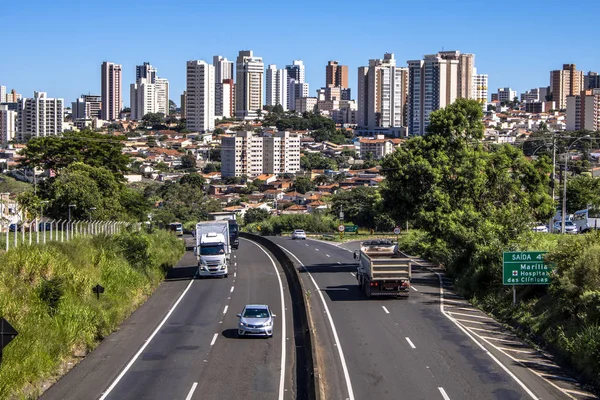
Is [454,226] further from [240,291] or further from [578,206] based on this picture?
[578,206]

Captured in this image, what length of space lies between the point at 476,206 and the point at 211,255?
52.9 feet

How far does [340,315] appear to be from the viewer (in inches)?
1347

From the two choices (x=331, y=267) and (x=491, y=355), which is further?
(x=331, y=267)

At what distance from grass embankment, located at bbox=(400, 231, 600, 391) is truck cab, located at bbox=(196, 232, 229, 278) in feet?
52.0

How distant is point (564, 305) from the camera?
96.4 feet

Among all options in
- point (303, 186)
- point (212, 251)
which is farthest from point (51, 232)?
point (303, 186)

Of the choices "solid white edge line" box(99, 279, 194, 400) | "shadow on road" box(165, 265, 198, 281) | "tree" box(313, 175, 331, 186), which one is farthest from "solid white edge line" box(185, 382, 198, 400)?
"tree" box(313, 175, 331, 186)

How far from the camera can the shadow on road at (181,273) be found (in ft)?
163

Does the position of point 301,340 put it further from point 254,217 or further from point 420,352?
point 254,217

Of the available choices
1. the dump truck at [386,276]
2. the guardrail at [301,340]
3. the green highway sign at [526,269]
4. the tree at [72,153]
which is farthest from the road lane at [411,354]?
the tree at [72,153]

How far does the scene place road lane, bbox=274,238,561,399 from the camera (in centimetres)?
2223

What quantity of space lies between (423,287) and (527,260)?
1008 cm

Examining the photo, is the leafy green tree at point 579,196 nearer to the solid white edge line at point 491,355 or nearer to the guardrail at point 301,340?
the guardrail at point 301,340

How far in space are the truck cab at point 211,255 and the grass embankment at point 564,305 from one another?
1585 cm
